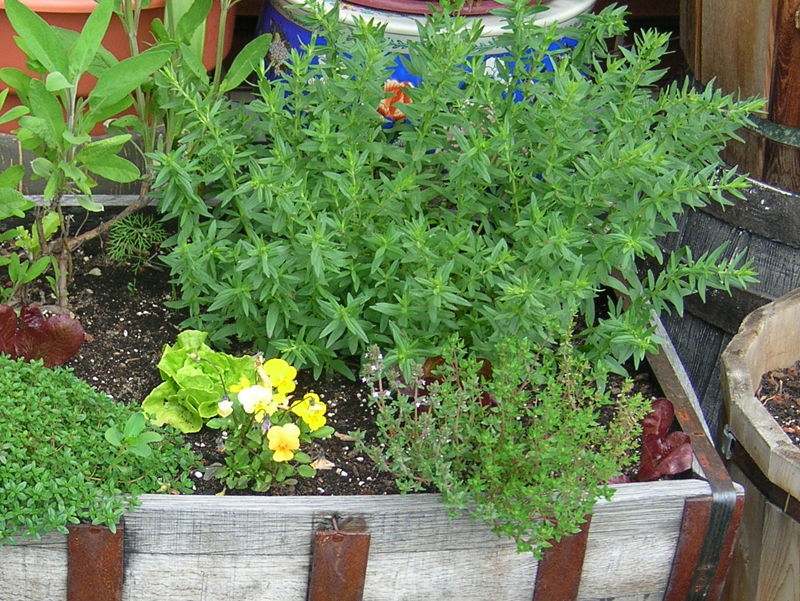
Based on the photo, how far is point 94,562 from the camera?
1551mm

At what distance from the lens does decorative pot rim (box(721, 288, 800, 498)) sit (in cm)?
162

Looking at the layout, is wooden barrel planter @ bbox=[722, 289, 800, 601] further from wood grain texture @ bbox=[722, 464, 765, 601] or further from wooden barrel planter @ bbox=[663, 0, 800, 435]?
wooden barrel planter @ bbox=[663, 0, 800, 435]

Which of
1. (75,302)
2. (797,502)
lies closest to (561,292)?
(797,502)

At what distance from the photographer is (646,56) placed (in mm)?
1785

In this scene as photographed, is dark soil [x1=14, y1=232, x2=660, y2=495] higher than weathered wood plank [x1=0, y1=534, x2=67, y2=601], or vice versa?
dark soil [x1=14, y1=232, x2=660, y2=495]

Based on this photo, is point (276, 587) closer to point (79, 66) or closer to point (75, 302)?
point (75, 302)

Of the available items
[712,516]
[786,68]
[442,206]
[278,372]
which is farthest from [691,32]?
[278,372]

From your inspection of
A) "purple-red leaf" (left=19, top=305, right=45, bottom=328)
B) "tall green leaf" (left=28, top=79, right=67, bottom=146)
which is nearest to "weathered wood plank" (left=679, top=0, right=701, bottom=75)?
"tall green leaf" (left=28, top=79, right=67, bottom=146)

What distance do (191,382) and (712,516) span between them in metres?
0.96

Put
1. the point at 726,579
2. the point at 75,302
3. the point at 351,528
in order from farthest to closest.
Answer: the point at 75,302, the point at 726,579, the point at 351,528

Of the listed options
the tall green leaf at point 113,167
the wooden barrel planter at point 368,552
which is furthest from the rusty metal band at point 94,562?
the tall green leaf at point 113,167

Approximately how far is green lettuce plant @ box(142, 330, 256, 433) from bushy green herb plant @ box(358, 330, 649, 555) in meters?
0.33

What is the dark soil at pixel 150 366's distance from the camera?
68.1 inches

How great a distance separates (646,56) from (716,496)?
802 mm
